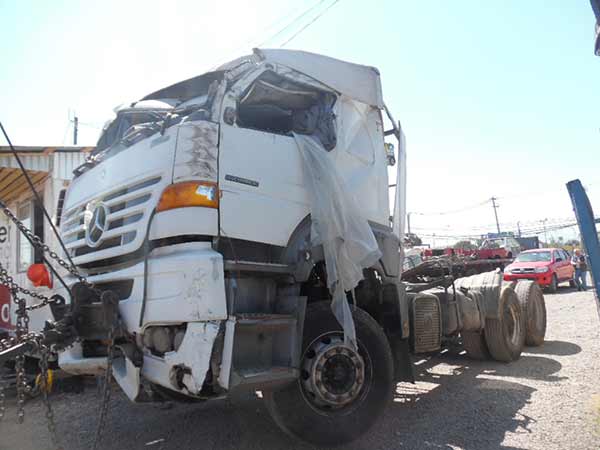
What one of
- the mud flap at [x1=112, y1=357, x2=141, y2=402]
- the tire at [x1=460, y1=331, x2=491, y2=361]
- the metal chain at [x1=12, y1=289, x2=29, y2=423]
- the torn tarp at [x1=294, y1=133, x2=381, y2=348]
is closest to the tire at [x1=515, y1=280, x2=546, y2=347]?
the tire at [x1=460, y1=331, x2=491, y2=361]

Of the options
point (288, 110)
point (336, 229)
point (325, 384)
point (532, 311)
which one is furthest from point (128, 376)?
point (532, 311)

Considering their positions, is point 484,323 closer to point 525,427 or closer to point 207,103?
point 525,427

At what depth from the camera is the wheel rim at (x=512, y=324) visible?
24.2 feet

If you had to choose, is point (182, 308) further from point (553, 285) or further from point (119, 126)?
point (553, 285)

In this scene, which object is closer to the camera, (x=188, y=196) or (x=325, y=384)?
(x=188, y=196)

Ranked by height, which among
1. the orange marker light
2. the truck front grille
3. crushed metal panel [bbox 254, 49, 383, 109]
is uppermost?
crushed metal panel [bbox 254, 49, 383, 109]

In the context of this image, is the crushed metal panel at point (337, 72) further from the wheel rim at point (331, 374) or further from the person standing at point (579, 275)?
the person standing at point (579, 275)

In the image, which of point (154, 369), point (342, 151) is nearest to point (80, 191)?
point (154, 369)

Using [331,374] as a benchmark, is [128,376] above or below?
above

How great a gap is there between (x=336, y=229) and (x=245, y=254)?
76cm

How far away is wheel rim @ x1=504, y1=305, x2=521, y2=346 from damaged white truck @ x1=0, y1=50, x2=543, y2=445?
342 cm

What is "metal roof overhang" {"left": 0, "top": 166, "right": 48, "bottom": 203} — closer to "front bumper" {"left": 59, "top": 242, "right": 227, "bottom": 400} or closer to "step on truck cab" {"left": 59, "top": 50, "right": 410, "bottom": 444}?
"step on truck cab" {"left": 59, "top": 50, "right": 410, "bottom": 444}

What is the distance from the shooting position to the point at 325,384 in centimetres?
364

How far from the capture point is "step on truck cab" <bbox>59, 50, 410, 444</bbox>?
123 inches
